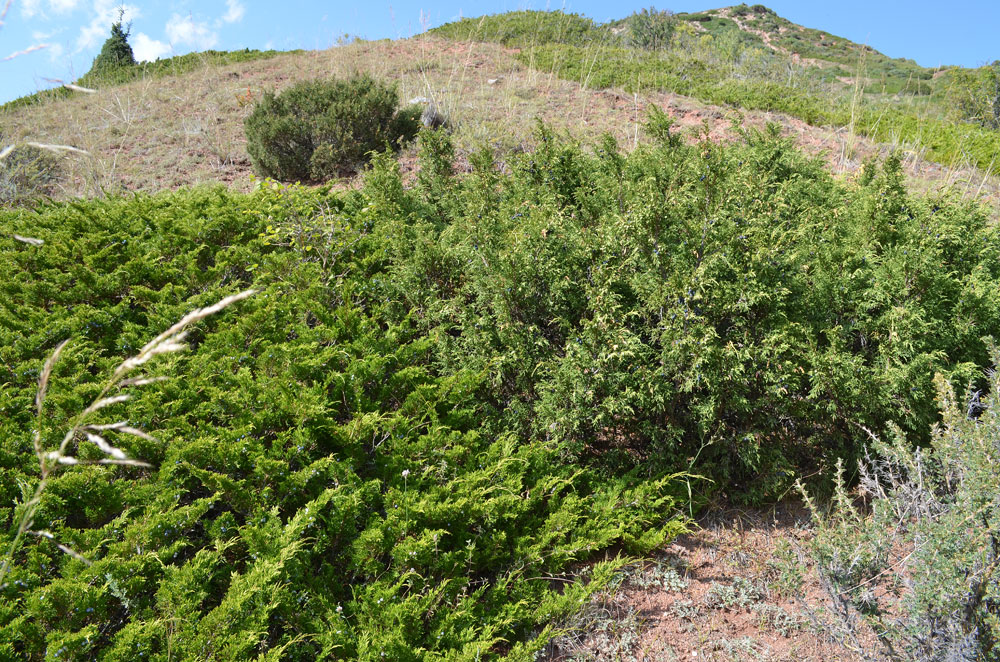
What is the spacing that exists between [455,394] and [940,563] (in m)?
2.47

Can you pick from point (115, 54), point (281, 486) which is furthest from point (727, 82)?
point (115, 54)

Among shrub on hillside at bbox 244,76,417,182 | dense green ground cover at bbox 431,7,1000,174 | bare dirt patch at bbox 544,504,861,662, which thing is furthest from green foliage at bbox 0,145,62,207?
dense green ground cover at bbox 431,7,1000,174

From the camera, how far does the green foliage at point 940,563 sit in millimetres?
2219

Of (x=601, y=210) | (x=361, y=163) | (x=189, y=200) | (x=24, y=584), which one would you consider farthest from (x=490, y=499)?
(x=361, y=163)

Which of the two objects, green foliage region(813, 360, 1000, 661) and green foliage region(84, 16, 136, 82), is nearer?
green foliage region(813, 360, 1000, 661)

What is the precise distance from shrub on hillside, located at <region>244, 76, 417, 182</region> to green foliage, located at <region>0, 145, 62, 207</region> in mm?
2624

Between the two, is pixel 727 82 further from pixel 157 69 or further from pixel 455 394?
pixel 157 69

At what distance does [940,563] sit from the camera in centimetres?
221

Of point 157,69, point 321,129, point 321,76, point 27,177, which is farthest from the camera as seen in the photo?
point 157,69

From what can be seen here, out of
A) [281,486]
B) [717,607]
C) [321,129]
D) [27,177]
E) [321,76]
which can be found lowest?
[717,607]

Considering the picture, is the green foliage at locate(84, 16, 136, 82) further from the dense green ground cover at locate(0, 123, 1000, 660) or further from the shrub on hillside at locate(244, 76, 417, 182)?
the dense green ground cover at locate(0, 123, 1000, 660)

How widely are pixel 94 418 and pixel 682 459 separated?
3.31 m

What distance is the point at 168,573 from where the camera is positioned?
258 cm

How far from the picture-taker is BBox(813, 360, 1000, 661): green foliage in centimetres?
222
